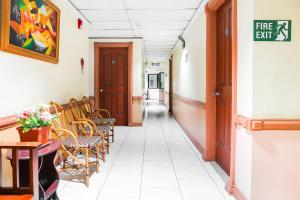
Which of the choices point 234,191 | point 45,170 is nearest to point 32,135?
point 45,170

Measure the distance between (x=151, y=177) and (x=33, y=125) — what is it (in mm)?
1738

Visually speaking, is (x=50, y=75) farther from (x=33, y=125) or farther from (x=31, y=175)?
(x=31, y=175)

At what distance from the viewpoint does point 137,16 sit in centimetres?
523

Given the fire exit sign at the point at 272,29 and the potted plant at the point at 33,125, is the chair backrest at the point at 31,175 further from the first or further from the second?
the fire exit sign at the point at 272,29

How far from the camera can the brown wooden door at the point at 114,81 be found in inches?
310

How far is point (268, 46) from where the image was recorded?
2.38 meters

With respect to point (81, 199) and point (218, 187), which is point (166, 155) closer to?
point (218, 187)

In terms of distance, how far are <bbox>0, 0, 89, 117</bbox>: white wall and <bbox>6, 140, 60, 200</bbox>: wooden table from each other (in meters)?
0.53

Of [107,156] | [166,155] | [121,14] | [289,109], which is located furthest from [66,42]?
[289,109]

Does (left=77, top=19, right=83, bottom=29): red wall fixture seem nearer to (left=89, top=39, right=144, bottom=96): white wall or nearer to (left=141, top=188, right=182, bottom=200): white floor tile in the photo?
(left=89, top=39, right=144, bottom=96): white wall

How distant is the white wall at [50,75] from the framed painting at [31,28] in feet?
0.34

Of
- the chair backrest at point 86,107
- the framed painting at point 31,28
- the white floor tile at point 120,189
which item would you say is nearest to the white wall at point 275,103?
the white floor tile at point 120,189

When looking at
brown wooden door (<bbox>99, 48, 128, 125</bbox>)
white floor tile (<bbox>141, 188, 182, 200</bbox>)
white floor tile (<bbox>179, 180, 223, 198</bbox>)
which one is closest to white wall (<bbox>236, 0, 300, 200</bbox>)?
white floor tile (<bbox>179, 180, 223, 198</bbox>)

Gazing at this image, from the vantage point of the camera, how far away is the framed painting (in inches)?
97.9
